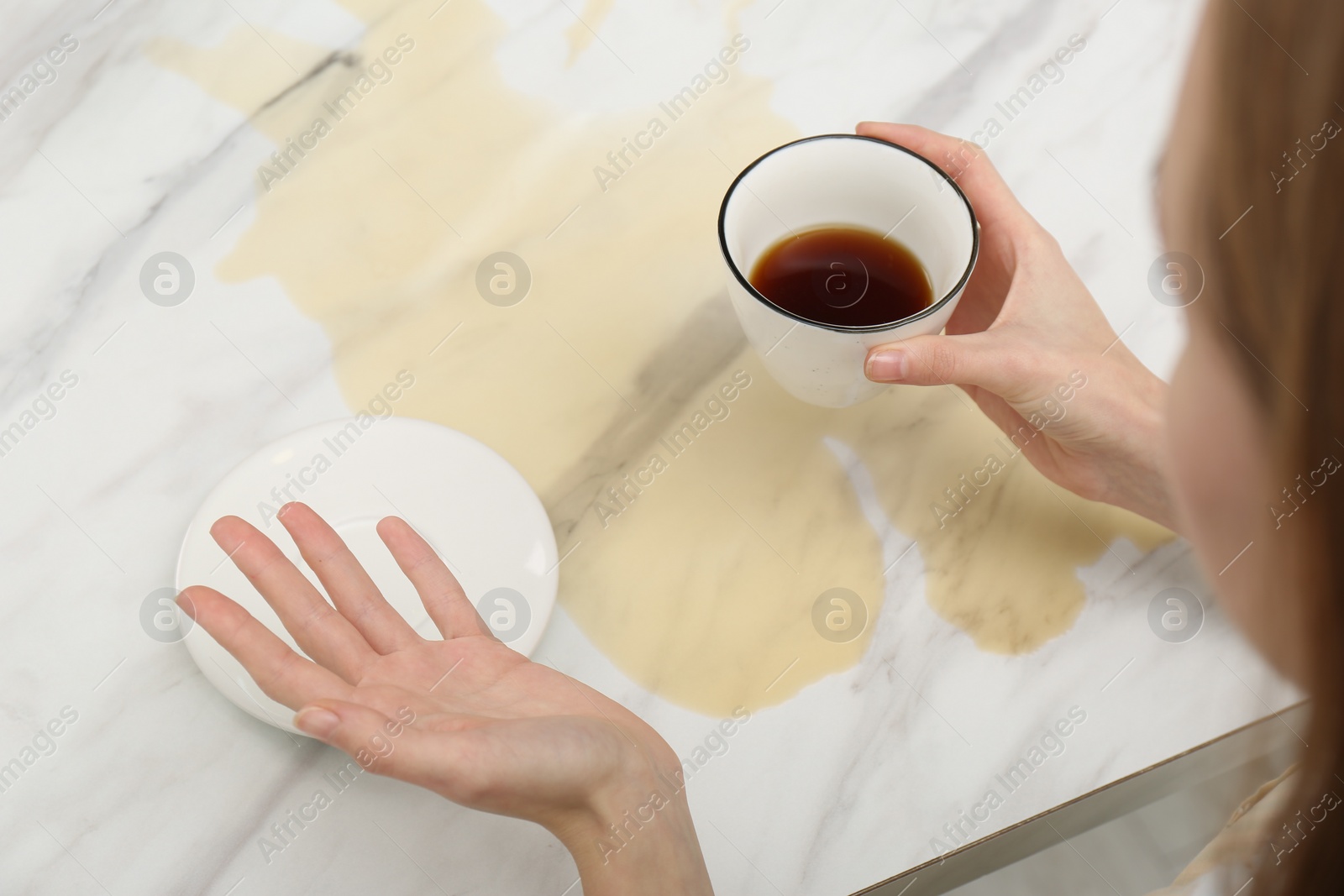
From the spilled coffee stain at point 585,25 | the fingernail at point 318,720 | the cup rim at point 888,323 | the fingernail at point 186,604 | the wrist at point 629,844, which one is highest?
the spilled coffee stain at point 585,25

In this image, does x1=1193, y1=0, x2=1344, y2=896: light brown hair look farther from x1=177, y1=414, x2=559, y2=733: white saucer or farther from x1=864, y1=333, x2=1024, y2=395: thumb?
x1=177, y1=414, x2=559, y2=733: white saucer

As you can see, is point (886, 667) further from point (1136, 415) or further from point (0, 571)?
point (0, 571)

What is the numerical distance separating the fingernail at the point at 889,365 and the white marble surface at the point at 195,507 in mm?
190

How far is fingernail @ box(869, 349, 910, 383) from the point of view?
0.57m

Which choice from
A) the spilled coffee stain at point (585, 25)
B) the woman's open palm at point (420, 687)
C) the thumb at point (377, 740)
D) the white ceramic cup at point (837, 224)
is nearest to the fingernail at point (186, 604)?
the woman's open palm at point (420, 687)

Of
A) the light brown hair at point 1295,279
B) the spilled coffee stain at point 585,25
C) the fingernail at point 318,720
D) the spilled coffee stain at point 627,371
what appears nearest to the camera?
the light brown hair at point 1295,279

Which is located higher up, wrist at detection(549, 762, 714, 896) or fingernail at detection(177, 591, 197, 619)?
fingernail at detection(177, 591, 197, 619)

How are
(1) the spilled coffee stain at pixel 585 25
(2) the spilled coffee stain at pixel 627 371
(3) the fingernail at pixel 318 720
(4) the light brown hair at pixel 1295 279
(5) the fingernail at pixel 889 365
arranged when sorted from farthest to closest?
(1) the spilled coffee stain at pixel 585 25 → (2) the spilled coffee stain at pixel 627 371 → (5) the fingernail at pixel 889 365 → (3) the fingernail at pixel 318 720 → (4) the light brown hair at pixel 1295 279

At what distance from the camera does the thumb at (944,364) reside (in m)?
0.58

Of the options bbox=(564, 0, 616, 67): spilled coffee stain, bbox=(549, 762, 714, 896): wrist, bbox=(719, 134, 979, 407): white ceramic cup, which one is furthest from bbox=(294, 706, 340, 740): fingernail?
bbox=(564, 0, 616, 67): spilled coffee stain

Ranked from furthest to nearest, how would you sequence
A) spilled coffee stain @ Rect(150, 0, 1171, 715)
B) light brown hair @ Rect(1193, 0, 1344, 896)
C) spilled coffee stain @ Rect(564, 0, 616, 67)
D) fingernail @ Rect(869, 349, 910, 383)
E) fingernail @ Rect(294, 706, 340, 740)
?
spilled coffee stain @ Rect(564, 0, 616, 67) → spilled coffee stain @ Rect(150, 0, 1171, 715) → fingernail @ Rect(869, 349, 910, 383) → fingernail @ Rect(294, 706, 340, 740) → light brown hair @ Rect(1193, 0, 1344, 896)

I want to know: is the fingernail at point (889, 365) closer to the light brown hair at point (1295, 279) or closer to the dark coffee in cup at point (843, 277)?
the dark coffee in cup at point (843, 277)

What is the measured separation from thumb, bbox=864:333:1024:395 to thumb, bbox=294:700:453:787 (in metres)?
0.34

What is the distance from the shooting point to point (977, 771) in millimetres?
667
